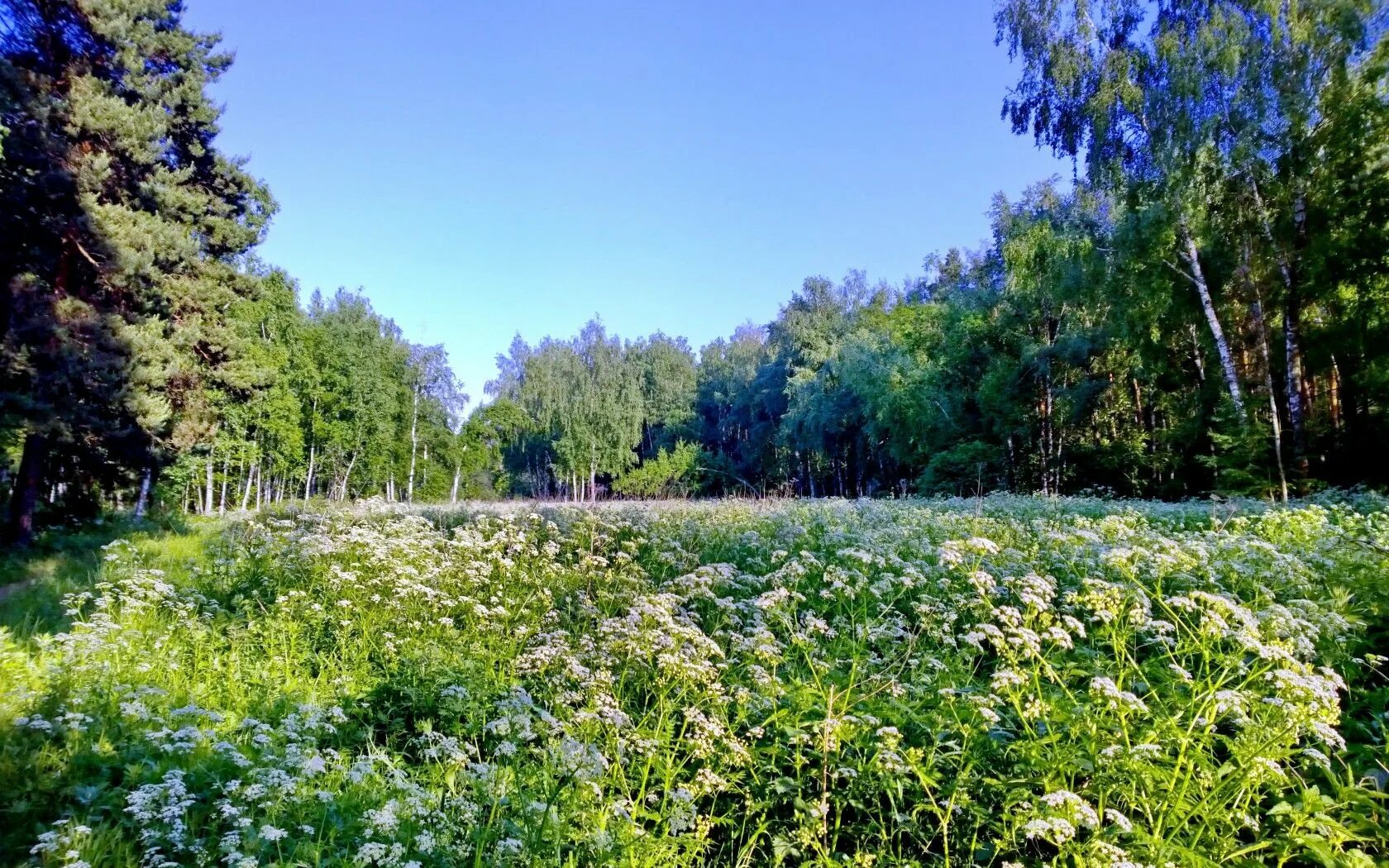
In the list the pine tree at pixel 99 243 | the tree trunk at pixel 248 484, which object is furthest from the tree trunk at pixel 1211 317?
the tree trunk at pixel 248 484

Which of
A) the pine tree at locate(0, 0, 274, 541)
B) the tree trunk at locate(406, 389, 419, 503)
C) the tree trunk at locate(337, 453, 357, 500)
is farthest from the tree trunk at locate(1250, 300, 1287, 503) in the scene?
the tree trunk at locate(406, 389, 419, 503)

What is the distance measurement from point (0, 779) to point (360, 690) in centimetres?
174

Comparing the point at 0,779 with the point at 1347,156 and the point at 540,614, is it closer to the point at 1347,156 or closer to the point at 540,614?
the point at 540,614

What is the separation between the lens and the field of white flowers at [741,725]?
89.9 inches

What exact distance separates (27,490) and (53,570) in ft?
12.4

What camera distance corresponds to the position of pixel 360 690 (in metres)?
4.52

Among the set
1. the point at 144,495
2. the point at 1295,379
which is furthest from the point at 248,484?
the point at 1295,379

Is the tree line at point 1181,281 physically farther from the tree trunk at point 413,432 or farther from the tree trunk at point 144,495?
the tree trunk at point 413,432

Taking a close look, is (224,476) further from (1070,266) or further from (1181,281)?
(1181,281)

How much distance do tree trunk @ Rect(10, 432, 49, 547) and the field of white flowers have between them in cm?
979

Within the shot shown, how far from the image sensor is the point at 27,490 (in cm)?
1248

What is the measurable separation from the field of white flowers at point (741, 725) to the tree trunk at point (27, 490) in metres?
9.79

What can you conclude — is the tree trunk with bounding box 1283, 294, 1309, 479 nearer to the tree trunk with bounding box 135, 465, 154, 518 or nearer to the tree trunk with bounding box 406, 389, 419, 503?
the tree trunk with bounding box 135, 465, 154, 518

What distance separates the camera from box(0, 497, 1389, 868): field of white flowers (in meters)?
2.28
